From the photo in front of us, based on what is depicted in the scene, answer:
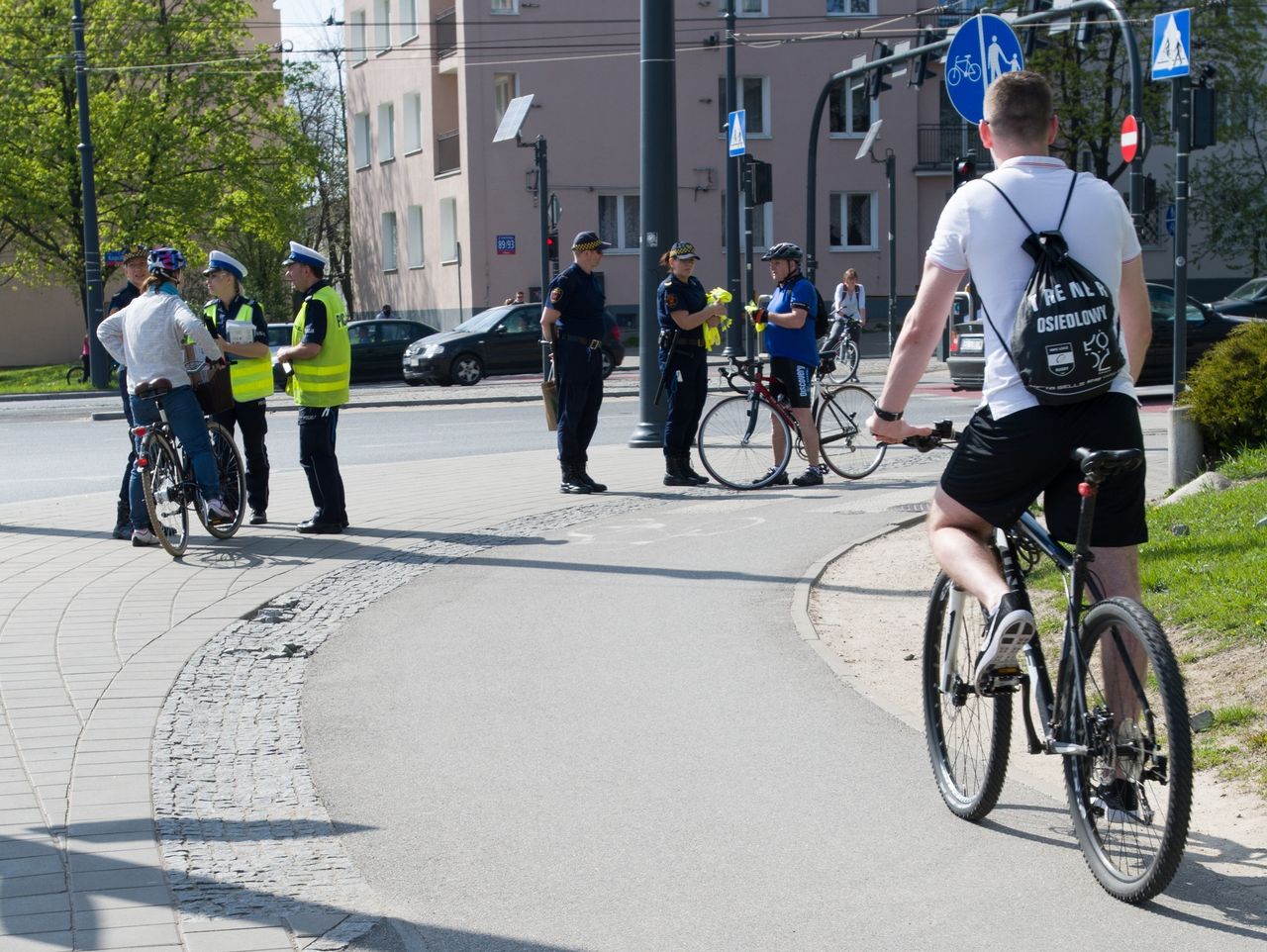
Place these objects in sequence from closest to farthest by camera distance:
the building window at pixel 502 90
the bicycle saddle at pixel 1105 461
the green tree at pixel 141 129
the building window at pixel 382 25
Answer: the bicycle saddle at pixel 1105 461 < the green tree at pixel 141 129 < the building window at pixel 502 90 < the building window at pixel 382 25

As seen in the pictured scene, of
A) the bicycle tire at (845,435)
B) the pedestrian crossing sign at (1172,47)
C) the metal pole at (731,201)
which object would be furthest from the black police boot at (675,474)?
the metal pole at (731,201)

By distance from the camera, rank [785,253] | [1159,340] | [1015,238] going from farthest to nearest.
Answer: [1159,340] → [785,253] → [1015,238]

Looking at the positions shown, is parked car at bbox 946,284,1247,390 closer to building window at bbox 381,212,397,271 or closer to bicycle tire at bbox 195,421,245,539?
bicycle tire at bbox 195,421,245,539

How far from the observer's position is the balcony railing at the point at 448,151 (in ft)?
152

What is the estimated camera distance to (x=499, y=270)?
149 feet

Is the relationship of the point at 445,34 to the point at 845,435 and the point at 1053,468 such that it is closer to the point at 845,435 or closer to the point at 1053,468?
the point at 845,435

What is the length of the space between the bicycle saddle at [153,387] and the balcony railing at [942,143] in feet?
133

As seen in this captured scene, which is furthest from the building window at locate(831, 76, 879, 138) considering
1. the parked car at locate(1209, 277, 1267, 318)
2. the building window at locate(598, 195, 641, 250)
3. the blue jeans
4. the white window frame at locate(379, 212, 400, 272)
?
the blue jeans

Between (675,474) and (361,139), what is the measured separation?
4244 cm

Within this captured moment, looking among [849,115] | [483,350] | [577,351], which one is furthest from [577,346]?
[849,115]

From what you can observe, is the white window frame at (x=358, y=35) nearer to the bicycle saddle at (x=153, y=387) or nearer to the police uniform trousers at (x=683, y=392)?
the police uniform trousers at (x=683, y=392)

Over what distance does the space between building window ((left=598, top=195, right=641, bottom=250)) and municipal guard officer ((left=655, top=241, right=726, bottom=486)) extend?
109 feet

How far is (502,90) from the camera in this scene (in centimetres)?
4588

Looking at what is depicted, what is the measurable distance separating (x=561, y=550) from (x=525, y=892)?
20.0 ft
